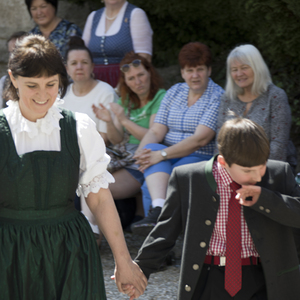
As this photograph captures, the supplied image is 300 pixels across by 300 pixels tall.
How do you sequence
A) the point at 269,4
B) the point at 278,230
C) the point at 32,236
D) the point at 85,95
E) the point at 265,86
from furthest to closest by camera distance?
the point at 85,95
the point at 269,4
the point at 265,86
the point at 278,230
the point at 32,236

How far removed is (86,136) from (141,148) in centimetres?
244

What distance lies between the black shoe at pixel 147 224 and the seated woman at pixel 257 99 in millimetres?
971

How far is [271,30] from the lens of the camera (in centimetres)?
475

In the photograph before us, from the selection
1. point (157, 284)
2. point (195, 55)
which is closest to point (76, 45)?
point (195, 55)

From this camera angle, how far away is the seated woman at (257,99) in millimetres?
4008

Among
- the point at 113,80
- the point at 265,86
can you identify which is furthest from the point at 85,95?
the point at 265,86

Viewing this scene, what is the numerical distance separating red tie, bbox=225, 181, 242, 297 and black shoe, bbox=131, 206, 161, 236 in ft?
5.43

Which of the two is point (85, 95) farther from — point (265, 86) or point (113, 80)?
point (265, 86)

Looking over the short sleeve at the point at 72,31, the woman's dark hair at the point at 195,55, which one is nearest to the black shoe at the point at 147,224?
the woman's dark hair at the point at 195,55

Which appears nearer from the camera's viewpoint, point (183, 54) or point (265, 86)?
point (265, 86)

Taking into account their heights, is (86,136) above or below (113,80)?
below

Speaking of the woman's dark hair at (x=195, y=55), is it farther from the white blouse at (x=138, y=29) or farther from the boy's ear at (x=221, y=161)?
the boy's ear at (x=221, y=161)

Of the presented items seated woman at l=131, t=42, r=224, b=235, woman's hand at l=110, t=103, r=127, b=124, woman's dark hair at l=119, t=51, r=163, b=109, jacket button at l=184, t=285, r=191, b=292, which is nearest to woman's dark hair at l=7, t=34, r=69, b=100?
jacket button at l=184, t=285, r=191, b=292

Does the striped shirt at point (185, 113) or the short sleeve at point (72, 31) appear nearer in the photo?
the striped shirt at point (185, 113)
